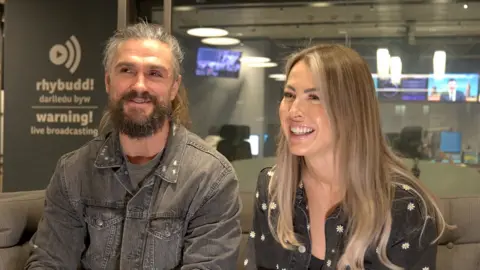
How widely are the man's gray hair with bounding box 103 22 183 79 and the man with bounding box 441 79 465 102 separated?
2673 mm

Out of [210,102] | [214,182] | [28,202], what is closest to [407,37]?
[210,102]

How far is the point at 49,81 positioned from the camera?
4.14 metres

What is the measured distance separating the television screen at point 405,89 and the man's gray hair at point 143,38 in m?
2.40

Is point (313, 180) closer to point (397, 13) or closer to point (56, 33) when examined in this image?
point (397, 13)

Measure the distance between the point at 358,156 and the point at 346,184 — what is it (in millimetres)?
98

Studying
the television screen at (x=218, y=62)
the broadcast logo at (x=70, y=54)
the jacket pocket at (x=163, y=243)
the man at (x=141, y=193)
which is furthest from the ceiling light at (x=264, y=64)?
the jacket pocket at (x=163, y=243)

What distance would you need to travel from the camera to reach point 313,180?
1.51 metres

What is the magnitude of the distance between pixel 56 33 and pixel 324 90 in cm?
338

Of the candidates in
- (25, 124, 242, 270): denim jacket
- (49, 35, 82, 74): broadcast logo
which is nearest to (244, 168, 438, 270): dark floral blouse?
(25, 124, 242, 270): denim jacket

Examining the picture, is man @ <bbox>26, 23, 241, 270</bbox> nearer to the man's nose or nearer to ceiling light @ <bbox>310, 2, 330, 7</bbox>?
the man's nose

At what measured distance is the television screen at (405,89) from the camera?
12.7ft

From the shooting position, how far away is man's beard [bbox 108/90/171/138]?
1.69 meters

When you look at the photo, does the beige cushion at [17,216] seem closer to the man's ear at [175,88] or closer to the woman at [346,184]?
the man's ear at [175,88]

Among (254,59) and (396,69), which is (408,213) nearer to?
(396,69)
